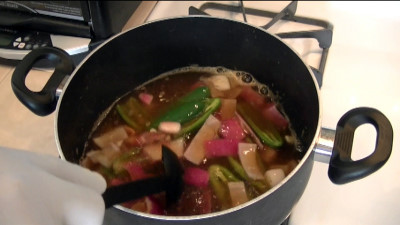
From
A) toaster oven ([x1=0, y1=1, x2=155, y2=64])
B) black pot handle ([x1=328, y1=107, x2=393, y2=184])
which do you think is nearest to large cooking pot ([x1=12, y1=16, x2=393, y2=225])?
black pot handle ([x1=328, y1=107, x2=393, y2=184])

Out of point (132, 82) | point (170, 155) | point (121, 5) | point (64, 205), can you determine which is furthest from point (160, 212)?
point (121, 5)

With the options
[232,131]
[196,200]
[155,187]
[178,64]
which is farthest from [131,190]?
[178,64]

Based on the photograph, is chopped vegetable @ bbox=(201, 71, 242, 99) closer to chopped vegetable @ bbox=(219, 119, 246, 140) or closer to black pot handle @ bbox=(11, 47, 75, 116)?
chopped vegetable @ bbox=(219, 119, 246, 140)

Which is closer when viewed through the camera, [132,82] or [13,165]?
[13,165]

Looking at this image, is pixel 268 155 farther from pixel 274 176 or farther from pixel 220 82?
pixel 220 82

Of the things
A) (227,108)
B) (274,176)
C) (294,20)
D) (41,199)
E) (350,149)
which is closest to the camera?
(41,199)

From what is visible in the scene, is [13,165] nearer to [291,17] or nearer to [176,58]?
[176,58]
